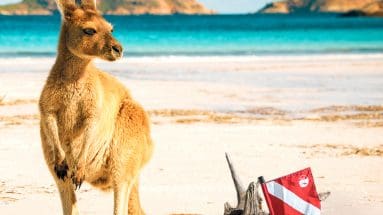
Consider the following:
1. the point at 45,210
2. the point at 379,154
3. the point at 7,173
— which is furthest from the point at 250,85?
the point at 45,210

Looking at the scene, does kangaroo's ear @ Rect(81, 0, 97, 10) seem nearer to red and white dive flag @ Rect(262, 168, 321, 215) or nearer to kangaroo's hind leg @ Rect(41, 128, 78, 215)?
kangaroo's hind leg @ Rect(41, 128, 78, 215)

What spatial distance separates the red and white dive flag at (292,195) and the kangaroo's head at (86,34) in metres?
1.05

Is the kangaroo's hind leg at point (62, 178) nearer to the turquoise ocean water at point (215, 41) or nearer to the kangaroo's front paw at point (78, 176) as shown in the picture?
the kangaroo's front paw at point (78, 176)

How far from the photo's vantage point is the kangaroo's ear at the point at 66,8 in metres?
4.42

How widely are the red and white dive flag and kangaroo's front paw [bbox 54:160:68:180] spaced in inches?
40.6

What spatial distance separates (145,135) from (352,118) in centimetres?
664

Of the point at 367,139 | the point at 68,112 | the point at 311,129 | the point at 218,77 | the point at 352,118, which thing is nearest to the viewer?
the point at 68,112

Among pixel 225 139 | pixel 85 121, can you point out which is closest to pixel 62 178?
pixel 85 121

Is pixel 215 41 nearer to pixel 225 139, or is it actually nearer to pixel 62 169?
pixel 225 139

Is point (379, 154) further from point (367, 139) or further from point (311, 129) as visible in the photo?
point (311, 129)

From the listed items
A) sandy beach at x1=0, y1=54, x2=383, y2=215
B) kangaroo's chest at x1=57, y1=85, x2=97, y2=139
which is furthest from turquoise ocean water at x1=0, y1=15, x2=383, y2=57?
kangaroo's chest at x1=57, y1=85, x2=97, y2=139

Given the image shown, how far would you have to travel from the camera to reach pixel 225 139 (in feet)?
30.4

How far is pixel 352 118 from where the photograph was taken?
11023mm

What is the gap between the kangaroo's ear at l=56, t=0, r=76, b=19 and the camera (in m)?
4.42
